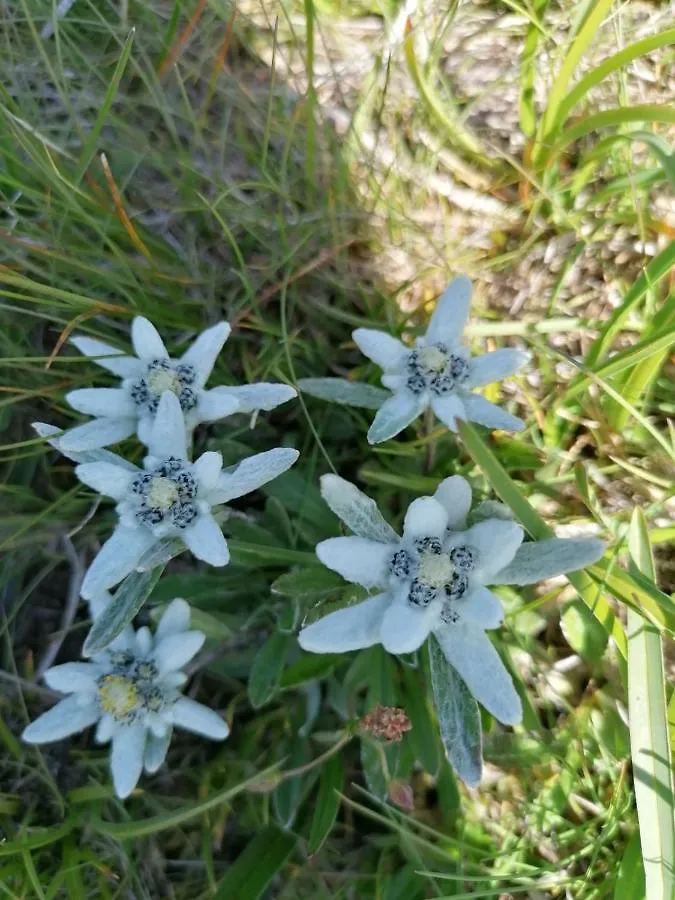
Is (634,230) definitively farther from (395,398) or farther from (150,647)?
(150,647)

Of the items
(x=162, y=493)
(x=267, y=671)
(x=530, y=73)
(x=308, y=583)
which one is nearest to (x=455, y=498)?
(x=308, y=583)

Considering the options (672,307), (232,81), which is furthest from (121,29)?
(672,307)

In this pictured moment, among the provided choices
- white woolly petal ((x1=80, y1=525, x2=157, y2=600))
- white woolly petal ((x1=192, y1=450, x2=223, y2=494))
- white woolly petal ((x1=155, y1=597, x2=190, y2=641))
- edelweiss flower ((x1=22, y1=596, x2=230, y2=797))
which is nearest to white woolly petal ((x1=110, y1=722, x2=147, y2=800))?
edelweiss flower ((x1=22, y1=596, x2=230, y2=797))

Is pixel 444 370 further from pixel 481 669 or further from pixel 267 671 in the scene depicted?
pixel 267 671

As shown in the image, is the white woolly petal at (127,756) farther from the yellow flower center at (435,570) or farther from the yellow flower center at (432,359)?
the yellow flower center at (432,359)

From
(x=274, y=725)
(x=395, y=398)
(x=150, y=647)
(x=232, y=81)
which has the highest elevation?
(x=232, y=81)

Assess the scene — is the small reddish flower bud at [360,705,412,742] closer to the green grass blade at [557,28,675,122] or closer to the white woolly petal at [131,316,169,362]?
the white woolly petal at [131,316,169,362]
